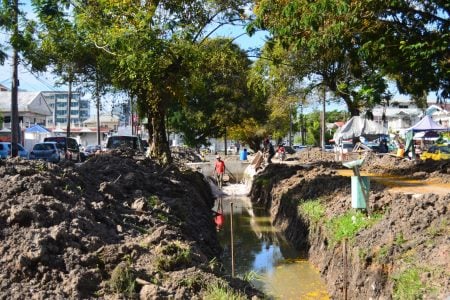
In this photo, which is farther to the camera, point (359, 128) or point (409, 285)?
point (359, 128)

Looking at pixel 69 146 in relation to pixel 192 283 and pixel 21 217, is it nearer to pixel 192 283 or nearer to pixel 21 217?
pixel 21 217

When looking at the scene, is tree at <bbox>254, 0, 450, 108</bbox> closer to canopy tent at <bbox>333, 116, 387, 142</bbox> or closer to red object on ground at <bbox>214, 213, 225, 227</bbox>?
red object on ground at <bbox>214, 213, 225, 227</bbox>

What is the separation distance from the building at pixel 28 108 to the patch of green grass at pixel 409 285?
186 feet

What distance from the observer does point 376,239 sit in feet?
32.0

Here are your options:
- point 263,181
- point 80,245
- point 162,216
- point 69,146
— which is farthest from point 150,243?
point 69,146

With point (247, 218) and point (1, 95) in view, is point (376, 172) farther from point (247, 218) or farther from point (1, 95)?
point (1, 95)

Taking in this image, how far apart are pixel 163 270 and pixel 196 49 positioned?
1239 centimetres

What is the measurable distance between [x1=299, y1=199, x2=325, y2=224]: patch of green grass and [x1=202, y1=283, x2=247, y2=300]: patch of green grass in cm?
741

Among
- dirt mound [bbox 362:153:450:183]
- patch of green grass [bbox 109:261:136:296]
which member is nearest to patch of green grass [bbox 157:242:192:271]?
patch of green grass [bbox 109:261:136:296]

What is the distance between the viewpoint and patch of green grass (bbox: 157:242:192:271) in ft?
23.0

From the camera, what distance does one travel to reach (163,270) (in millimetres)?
6941

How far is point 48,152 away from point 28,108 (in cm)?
3278

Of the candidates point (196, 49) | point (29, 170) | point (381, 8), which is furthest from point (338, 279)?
point (196, 49)

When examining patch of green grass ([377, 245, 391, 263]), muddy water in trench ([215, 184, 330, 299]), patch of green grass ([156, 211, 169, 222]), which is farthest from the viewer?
muddy water in trench ([215, 184, 330, 299])
